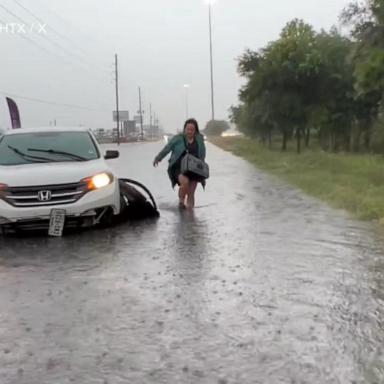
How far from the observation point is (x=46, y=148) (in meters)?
10.9

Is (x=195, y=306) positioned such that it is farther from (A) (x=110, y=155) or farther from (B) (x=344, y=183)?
(B) (x=344, y=183)

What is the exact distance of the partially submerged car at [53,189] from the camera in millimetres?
9555

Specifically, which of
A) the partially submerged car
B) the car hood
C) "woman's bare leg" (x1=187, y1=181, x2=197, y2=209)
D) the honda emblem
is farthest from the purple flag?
the honda emblem

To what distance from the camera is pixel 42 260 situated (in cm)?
798

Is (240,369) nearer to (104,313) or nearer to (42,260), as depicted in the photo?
(104,313)

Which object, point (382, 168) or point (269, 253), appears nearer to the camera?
point (269, 253)

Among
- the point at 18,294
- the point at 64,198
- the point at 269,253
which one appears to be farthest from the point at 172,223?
the point at 18,294

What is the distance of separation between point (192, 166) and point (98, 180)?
266 centimetres

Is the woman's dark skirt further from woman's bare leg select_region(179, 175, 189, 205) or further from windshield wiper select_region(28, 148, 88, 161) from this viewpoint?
windshield wiper select_region(28, 148, 88, 161)

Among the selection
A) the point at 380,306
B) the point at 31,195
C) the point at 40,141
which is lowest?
the point at 380,306

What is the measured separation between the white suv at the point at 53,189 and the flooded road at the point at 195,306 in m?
0.33

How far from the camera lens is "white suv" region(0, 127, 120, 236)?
31.3 feet

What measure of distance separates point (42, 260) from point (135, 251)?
1116 millimetres

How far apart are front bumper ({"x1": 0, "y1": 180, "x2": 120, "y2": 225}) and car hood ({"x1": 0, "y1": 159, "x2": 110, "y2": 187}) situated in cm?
29
